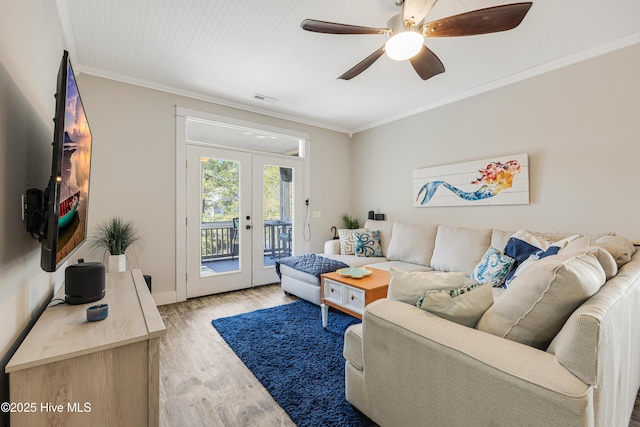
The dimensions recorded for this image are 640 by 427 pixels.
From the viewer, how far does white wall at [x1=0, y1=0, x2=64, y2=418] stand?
1023 millimetres

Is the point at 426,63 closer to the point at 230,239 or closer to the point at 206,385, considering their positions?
the point at 206,385

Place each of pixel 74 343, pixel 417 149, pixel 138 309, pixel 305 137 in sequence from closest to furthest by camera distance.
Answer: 1. pixel 74 343
2. pixel 138 309
3. pixel 417 149
4. pixel 305 137

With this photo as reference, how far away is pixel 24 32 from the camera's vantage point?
4.23ft

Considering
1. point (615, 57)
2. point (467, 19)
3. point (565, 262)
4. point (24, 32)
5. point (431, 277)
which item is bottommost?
point (431, 277)

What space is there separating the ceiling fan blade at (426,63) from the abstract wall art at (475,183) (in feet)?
5.05

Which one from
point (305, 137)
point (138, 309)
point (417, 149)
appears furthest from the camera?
point (305, 137)

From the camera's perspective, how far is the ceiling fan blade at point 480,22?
1658 millimetres

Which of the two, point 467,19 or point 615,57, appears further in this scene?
point 615,57

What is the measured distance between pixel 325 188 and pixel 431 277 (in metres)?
3.63

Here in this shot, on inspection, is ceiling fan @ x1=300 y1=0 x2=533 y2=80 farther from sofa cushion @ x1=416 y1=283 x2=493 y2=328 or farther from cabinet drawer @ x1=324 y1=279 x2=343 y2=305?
cabinet drawer @ x1=324 y1=279 x2=343 y2=305

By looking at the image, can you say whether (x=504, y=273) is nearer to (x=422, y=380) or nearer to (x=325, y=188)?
(x=422, y=380)

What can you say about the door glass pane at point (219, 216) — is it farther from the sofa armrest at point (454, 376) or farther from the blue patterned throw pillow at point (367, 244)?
the sofa armrest at point (454, 376)

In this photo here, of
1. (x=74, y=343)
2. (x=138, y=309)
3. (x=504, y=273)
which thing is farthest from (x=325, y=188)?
(x=74, y=343)

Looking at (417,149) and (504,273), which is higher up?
(417,149)
